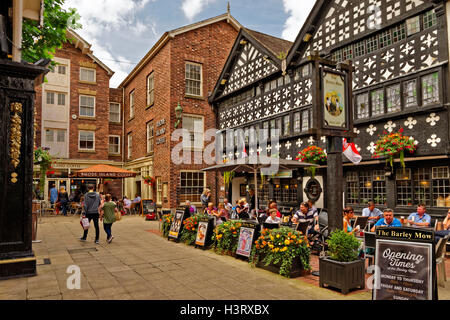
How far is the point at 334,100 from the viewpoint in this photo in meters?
6.22

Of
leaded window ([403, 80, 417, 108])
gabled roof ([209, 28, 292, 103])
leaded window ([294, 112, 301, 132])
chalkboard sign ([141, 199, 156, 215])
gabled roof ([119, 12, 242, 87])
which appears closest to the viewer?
leaded window ([403, 80, 417, 108])

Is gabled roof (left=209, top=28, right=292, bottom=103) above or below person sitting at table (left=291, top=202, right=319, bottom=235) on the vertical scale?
above

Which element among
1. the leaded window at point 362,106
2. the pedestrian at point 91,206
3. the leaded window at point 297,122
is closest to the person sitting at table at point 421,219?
the leaded window at point 362,106

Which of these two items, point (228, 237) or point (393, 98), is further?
point (393, 98)

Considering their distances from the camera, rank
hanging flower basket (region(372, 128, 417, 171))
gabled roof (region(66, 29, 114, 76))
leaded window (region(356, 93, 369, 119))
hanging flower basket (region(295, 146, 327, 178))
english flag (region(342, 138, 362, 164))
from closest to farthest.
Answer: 1. hanging flower basket (region(372, 128, 417, 171))
2. english flag (region(342, 138, 362, 164))
3. leaded window (region(356, 93, 369, 119))
4. hanging flower basket (region(295, 146, 327, 178))
5. gabled roof (region(66, 29, 114, 76))

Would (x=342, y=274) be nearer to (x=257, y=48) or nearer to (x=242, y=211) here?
(x=242, y=211)

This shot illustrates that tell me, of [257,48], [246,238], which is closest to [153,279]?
[246,238]

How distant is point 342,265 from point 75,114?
79.7 feet

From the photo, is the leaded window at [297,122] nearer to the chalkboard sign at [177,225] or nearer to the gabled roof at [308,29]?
the gabled roof at [308,29]

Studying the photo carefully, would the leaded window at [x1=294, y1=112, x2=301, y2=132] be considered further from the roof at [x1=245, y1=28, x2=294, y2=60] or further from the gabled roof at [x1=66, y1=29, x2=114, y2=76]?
the gabled roof at [x1=66, y1=29, x2=114, y2=76]

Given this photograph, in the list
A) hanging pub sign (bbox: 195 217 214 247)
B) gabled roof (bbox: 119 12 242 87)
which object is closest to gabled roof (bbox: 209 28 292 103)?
gabled roof (bbox: 119 12 242 87)

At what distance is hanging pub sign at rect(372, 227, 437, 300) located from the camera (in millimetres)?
4285

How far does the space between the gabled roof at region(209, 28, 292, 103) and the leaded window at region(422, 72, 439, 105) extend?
6368mm
